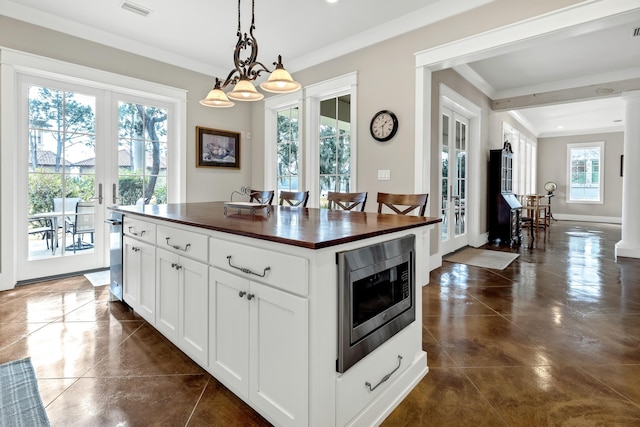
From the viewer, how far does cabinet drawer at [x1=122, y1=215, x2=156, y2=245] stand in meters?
2.16

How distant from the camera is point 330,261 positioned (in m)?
1.20

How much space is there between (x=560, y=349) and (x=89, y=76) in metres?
5.07

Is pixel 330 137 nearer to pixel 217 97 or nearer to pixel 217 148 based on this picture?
pixel 217 148

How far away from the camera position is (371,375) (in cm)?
142

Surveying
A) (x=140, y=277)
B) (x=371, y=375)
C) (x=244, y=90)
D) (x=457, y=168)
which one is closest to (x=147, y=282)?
(x=140, y=277)

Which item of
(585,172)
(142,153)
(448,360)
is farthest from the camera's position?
(585,172)

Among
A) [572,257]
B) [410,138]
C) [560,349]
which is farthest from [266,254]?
[572,257]

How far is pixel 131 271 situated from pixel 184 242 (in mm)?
997

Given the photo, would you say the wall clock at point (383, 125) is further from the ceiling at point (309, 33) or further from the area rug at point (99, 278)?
the area rug at point (99, 278)

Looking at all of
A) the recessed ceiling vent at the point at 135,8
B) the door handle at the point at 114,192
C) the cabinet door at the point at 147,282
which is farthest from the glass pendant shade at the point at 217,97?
the door handle at the point at 114,192

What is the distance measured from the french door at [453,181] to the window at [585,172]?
7158 mm

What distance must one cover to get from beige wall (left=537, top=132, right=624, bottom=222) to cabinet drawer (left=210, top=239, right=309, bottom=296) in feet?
38.5

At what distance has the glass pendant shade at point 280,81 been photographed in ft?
7.47

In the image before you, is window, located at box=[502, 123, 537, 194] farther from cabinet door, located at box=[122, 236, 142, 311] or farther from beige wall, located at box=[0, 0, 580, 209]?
cabinet door, located at box=[122, 236, 142, 311]
